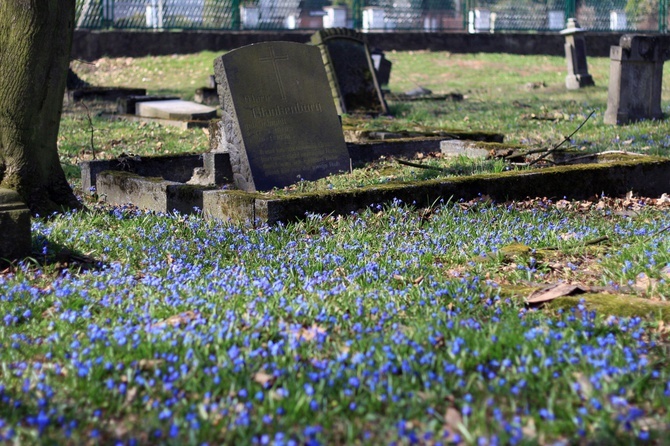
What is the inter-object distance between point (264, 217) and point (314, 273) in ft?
5.04

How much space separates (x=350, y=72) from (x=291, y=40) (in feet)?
42.6

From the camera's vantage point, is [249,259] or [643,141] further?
[643,141]

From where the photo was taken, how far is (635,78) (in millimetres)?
13789

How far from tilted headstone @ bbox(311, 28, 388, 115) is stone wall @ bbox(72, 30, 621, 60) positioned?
459 inches

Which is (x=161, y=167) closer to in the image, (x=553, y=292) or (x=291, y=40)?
(x=553, y=292)

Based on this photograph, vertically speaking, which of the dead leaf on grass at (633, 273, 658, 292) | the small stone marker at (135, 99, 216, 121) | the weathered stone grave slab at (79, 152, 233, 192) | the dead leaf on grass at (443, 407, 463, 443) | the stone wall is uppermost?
the stone wall

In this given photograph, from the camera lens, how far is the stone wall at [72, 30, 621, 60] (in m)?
25.7

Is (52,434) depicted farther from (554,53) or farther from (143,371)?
(554,53)

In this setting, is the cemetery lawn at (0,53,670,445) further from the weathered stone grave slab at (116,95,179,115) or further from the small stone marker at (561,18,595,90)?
the small stone marker at (561,18,595,90)

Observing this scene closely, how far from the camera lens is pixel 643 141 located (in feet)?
37.6

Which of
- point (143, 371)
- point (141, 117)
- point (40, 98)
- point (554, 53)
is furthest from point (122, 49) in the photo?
point (143, 371)

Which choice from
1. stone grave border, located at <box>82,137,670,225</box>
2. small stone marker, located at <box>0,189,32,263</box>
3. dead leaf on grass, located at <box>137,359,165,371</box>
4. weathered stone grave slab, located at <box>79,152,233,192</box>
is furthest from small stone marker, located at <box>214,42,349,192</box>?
dead leaf on grass, located at <box>137,359,165,371</box>

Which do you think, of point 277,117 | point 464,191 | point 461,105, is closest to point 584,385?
point 464,191

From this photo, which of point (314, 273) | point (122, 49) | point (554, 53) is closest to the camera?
point (314, 273)
